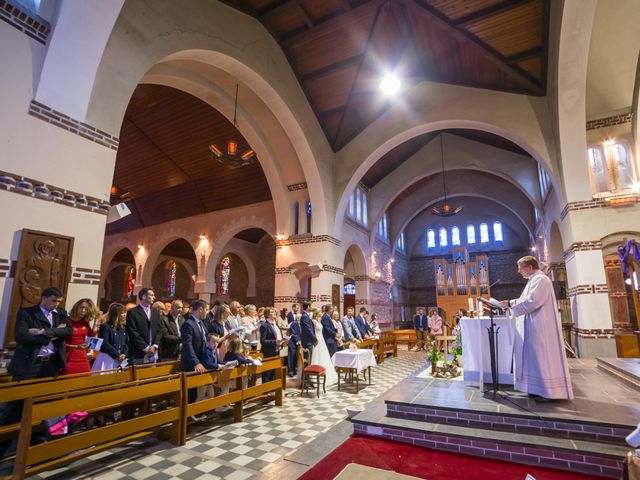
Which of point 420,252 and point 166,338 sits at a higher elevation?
point 420,252

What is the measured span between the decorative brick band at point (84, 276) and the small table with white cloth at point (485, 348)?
5.05 m

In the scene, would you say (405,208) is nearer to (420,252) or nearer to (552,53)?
(420,252)

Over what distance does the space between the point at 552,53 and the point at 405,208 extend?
492 inches

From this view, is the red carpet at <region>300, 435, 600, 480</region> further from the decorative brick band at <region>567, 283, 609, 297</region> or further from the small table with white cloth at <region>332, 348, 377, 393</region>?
the decorative brick band at <region>567, 283, 609, 297</region>

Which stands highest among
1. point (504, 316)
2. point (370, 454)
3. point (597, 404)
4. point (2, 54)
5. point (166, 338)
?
point (2, 54)

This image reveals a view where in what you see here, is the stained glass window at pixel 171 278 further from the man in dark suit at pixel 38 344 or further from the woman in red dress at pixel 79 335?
the man in dark suit at pixel 38 344

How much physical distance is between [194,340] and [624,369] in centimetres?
615

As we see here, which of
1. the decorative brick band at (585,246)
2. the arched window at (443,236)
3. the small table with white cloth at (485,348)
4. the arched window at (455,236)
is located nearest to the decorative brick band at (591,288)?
the decorative brick band at (585,246)

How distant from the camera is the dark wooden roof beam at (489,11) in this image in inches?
301

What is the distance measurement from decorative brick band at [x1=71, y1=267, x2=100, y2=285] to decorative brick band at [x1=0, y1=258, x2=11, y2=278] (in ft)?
2.21

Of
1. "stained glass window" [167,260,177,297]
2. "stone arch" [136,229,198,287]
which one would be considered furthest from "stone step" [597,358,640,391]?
"stained glass window" [167,260,177,297]

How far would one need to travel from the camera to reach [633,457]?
2.09 m

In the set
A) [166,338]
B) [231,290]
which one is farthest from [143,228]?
[166,338]

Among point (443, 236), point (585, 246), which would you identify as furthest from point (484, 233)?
point (585, 246)
